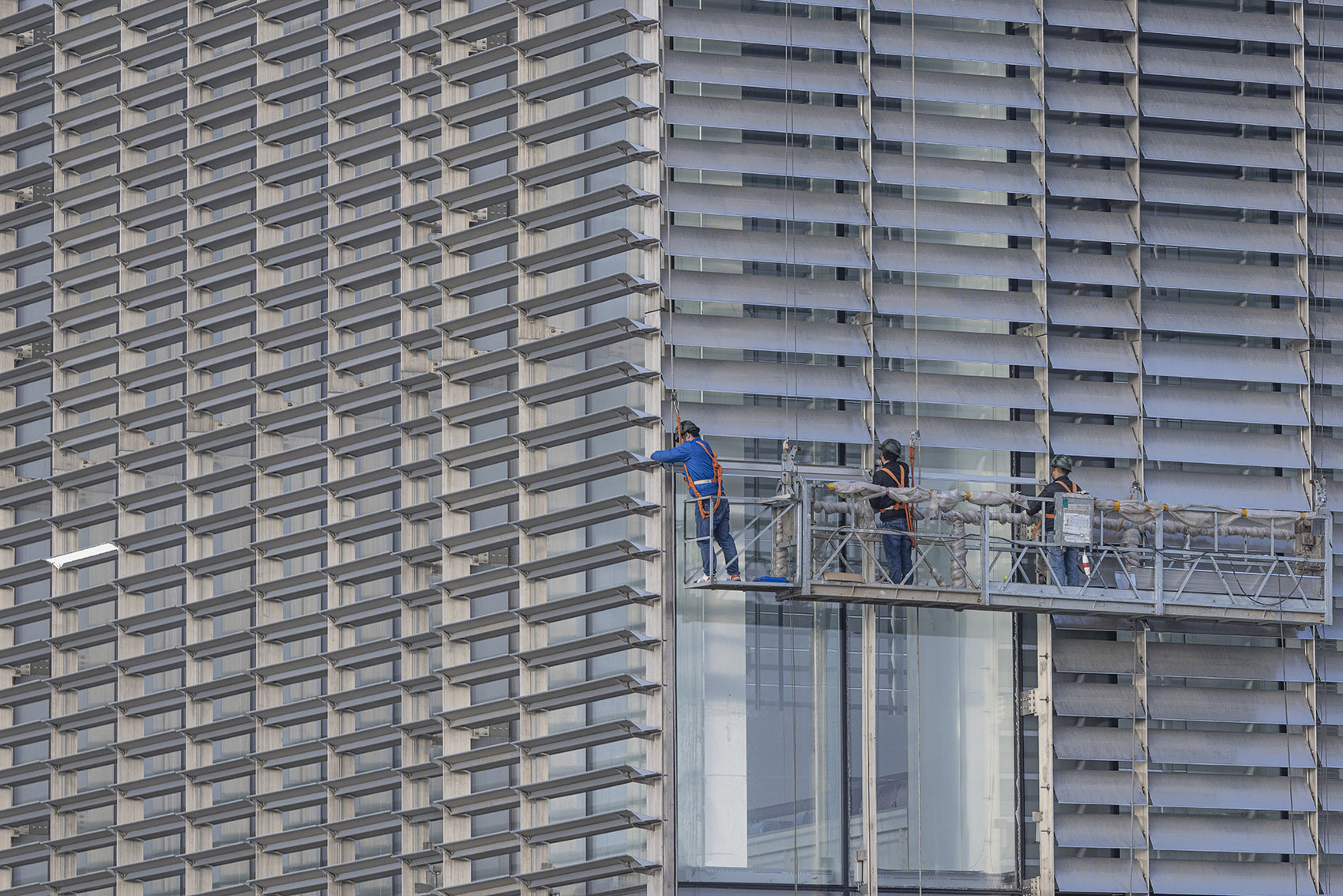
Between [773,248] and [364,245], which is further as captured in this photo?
[364,245]

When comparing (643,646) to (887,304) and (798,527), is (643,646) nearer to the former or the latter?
(798,527)

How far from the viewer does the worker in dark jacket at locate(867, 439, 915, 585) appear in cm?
4325

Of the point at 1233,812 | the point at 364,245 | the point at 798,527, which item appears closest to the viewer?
the point at 798,527

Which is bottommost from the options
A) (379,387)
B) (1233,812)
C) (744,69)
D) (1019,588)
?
(1233,812)

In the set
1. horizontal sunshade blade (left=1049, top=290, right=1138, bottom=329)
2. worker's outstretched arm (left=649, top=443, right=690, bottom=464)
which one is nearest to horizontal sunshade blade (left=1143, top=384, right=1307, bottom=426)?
horizontal sunshade blade (left=1049, top=290, right=1138, bottom=329)

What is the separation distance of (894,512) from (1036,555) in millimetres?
2467

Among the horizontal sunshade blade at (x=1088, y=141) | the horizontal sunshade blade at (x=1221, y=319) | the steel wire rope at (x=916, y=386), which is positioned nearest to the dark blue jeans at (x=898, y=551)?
the steel wire rope at (x=916, y=386)

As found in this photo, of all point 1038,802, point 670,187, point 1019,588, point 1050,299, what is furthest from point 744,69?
point 1038,802

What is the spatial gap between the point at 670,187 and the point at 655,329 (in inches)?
87.3

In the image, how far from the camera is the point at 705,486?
139 ft

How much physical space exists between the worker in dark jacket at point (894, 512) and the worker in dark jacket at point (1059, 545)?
196cm

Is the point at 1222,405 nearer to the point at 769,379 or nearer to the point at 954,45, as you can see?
the point at 954,45

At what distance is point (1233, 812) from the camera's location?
45.5 m

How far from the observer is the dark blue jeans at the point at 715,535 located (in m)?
42.3
